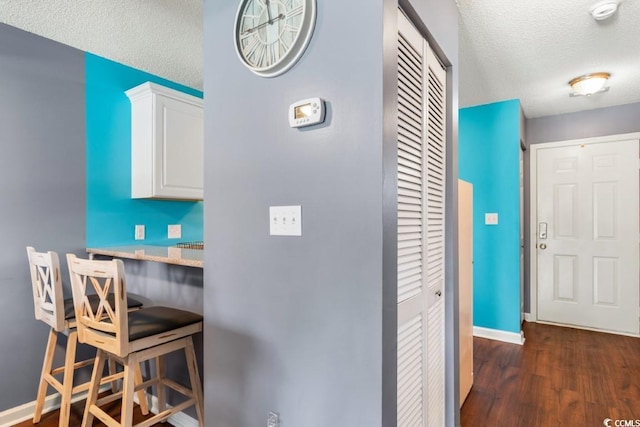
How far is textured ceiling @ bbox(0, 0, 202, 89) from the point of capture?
6.41ft

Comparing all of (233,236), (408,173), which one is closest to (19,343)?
(233,236)

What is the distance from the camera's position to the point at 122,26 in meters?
2.17

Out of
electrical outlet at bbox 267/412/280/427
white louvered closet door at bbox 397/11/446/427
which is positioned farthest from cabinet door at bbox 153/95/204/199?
white louvered closet door at bbox 397/11/446/427

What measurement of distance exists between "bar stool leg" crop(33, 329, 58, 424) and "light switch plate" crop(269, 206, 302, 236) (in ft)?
5.88

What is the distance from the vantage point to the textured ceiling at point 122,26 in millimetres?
1954

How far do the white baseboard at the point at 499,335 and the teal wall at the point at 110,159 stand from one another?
3.41 meters

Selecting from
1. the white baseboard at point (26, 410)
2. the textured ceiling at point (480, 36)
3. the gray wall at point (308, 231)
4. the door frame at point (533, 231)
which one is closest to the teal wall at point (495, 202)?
the textured ceiling at point (480, 36)

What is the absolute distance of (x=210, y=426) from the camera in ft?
4.97

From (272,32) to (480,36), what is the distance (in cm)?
165

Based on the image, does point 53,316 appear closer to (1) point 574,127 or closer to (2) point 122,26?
(2) point 122,26

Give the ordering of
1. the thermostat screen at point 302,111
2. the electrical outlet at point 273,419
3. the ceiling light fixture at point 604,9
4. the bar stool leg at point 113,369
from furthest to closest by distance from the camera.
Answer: the bar stool leg at point 113,369, the ceiling light fixture at point 604,9, the electrical outlet at point 273,419, the thermostat screen at point 302,111

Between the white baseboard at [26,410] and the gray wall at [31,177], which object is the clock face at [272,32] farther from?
the white baseboard at [26,410]

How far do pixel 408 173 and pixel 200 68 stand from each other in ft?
7.43

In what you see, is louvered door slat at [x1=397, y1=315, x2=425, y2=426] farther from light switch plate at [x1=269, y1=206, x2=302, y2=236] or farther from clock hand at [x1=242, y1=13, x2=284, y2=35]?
clock hand at [x1=242, y1=13, x2=284, y2=35]
